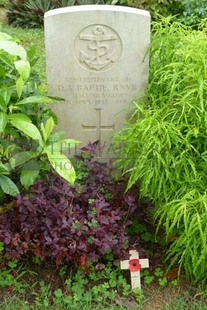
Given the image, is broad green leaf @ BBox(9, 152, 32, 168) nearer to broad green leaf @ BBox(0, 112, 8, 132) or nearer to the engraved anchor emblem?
broad green leaf @ BBox(0, 112, 8, 132)

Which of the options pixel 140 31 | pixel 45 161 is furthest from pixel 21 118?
pixel 140 31

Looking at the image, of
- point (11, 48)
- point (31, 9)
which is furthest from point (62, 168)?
point (31, 9)

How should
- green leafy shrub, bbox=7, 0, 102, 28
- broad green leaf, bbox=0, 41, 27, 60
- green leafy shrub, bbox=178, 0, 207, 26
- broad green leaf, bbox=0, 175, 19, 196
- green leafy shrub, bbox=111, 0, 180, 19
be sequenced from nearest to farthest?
1. broad green leaf, bbox=0, 41, 27, 60
2. broad green leaf, bbox=0, 175, 19, 196
3. green leafy shrub, bbox=178, 0, 207, 26
4. green leafy shrub, bbox=111, 0, 180, 19
5. green leafy shrub, bbox=7, 0, 102, 28

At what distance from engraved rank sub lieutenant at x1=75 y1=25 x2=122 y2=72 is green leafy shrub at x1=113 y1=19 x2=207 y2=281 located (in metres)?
0.37

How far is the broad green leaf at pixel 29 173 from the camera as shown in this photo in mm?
3117

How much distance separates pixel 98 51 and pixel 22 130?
95 cm

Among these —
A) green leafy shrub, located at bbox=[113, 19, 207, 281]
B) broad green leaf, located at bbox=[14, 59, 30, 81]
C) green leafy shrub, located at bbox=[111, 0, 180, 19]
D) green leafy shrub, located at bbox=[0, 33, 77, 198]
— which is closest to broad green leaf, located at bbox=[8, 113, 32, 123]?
green leafy shrub, located at bbox=[0, 33, 77, 198]

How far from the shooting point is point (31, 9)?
7598mm

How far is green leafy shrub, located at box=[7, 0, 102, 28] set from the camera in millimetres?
7617

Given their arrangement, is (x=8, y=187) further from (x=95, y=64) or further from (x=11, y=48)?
(x=95, y=64)

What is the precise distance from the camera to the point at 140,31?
3549mm

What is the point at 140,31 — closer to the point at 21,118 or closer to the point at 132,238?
the point at 21,118

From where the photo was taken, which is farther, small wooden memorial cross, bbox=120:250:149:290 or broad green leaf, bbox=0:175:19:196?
small wooden memorial cross, bbox=120:250:149:290

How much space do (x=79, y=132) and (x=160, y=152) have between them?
91 cm
